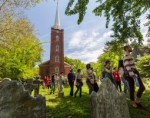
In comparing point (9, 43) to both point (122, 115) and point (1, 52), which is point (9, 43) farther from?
point (122, 115)

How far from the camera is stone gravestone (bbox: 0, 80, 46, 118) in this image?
213 inches

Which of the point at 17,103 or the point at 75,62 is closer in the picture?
the point at 17,103

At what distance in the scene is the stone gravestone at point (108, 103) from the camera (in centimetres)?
603

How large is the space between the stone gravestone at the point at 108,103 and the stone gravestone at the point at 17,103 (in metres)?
1.11

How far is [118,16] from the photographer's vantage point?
10766 millimetres

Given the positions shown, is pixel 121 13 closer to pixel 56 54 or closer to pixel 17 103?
pixel 17 103

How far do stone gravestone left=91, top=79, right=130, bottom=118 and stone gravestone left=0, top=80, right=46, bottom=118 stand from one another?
3.63 feet

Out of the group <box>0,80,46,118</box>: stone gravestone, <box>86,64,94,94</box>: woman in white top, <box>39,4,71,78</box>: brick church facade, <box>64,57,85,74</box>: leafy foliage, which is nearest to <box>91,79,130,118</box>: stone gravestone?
<box>0,80,46,118</box>: stone gravestone

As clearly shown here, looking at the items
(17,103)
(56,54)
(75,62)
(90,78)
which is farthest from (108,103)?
(75,62)

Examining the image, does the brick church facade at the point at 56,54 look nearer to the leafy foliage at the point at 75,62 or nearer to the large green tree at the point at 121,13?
the leafy foliage at the point at 75,62

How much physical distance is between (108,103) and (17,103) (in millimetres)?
1872

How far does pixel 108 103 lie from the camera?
242 inches

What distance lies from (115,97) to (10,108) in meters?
2.17

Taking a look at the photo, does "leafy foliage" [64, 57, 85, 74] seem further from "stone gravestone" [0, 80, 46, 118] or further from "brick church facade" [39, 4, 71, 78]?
"stone gravestone" [0, 80, 46, 118]
